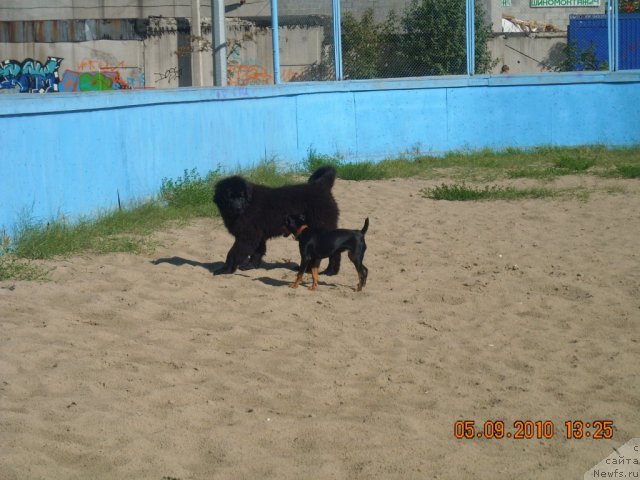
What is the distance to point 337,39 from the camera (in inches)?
664

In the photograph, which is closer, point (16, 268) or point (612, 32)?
point (16, 268)

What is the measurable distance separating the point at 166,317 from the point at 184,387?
5.02 ft

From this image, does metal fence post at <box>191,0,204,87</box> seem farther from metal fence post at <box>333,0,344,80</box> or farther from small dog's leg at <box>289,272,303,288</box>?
small dog's leg at <box>289,272,303,288</box>

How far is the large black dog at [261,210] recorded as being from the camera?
28.7ft

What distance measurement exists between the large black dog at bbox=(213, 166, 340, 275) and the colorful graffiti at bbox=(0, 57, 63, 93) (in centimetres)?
1723

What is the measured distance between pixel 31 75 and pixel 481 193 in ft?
53.0

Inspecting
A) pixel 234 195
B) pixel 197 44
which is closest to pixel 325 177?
pixel 234 195

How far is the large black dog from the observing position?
28.7ft

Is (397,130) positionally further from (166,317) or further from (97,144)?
(166,317)

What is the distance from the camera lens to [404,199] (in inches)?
503

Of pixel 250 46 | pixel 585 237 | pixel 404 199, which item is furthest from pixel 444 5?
pixel 585 237
